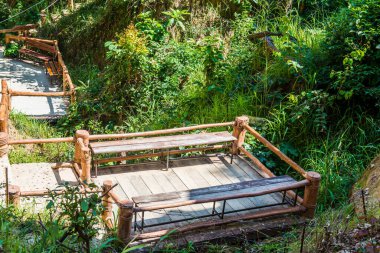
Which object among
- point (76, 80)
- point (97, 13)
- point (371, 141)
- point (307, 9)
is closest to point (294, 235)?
point (371, 141)

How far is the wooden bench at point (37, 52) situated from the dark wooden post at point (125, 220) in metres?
9.24

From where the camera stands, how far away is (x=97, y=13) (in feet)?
45.0

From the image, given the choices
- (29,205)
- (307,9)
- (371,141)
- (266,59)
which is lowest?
(29,205)

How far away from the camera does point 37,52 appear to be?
14.5 m

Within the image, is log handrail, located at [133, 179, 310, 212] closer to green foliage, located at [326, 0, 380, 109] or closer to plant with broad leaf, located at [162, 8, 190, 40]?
green foliage, located at [326, 0, 380, 109]

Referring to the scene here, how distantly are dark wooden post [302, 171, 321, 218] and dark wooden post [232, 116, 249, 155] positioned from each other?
165 cm

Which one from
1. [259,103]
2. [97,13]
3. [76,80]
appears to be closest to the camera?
[259,103]

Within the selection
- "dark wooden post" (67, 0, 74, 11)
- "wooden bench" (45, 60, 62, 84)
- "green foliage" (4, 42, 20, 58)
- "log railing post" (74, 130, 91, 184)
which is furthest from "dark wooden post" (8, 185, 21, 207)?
"dark wooden post" (67, 0, 74, 11)

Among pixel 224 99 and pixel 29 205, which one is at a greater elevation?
pixel 224 99

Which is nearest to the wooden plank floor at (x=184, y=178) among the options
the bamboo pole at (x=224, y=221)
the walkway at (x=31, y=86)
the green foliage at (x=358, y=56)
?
the bamboo pole at (x=224, y=221)

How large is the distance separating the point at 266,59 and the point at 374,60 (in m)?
1.92

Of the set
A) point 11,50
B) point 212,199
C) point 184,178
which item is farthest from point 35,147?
point 11,50

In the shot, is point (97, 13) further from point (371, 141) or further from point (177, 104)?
point (371, 141)

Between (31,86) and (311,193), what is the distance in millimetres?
8750
